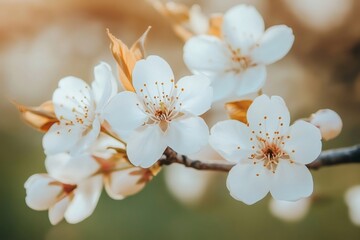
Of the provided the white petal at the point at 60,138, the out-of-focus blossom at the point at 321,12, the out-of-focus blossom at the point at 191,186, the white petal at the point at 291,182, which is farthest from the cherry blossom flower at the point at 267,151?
the out-of-focus blossom at the point at 321,12

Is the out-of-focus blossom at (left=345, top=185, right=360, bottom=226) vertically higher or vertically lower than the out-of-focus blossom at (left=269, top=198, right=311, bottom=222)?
lower

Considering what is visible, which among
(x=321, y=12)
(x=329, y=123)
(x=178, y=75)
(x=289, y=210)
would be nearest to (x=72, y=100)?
(x=329, y=123)

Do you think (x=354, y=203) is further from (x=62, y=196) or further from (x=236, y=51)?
(x=62, y=196)

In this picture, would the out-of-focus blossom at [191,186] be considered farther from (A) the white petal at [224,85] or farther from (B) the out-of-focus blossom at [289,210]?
(A) the white petal at [224,85]

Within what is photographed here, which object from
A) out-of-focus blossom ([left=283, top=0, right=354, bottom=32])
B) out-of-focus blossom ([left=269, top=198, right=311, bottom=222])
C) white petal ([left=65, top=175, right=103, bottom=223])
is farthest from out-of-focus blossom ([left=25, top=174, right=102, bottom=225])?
out-of-focus blossom ([left=283, top=0, right=354, bottom=32])

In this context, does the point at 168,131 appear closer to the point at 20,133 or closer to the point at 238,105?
the point at 238,105

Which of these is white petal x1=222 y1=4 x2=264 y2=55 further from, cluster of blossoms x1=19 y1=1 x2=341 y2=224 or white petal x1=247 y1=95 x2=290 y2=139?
white petal x1=247 y1=95 x2=290 y2=139
